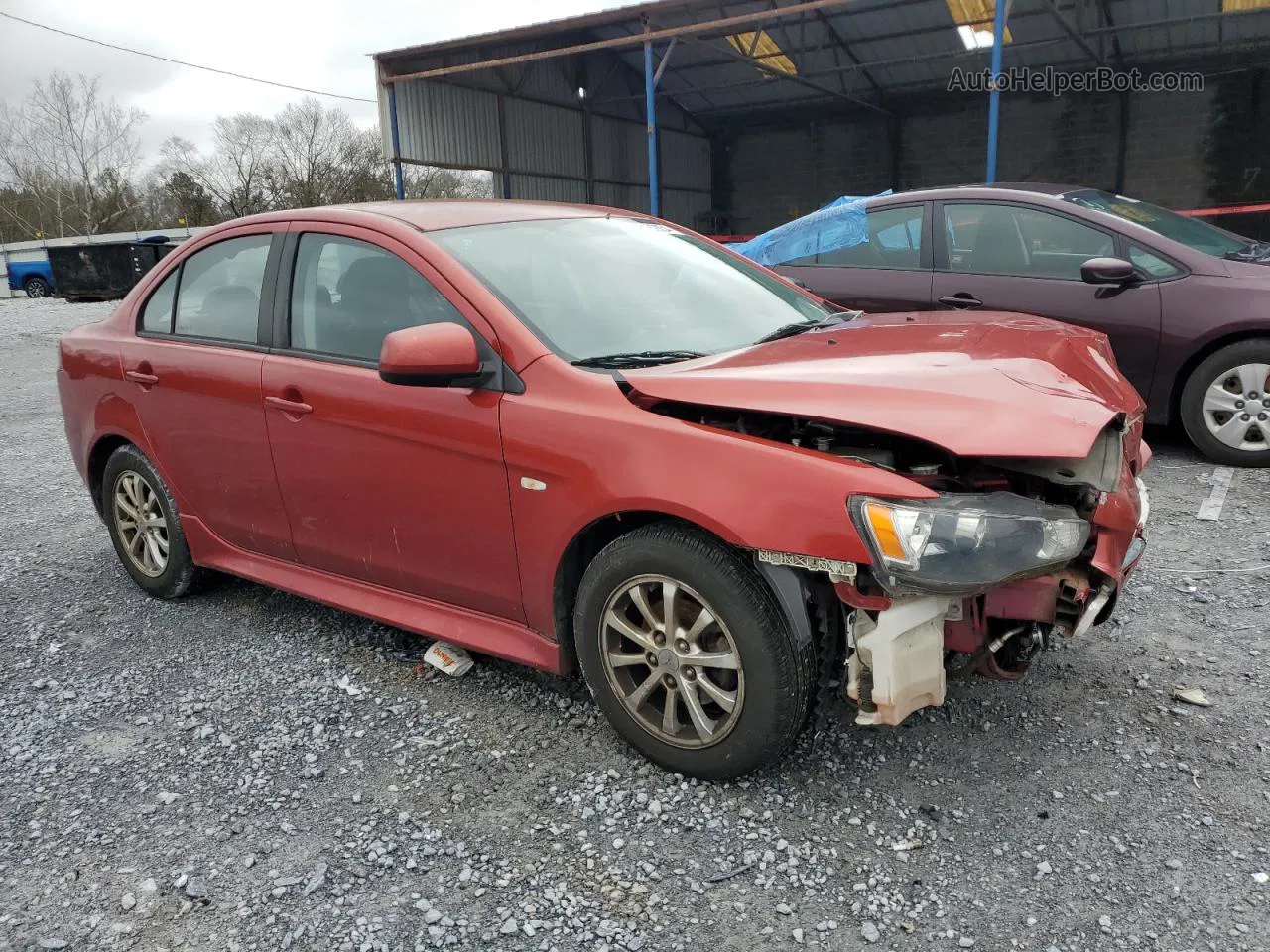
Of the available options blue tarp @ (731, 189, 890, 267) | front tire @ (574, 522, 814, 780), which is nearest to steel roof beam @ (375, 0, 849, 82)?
blue tarp @ (731, 189, 890, 267)

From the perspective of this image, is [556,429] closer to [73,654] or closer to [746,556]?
[746,556]

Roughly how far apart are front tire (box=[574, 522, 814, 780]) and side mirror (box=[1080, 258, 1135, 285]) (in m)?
3.88

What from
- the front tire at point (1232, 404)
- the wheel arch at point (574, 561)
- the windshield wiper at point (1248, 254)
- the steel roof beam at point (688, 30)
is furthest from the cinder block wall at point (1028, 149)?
the wheel arch at point (574, 561)

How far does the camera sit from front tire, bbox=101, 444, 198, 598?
3.87 m

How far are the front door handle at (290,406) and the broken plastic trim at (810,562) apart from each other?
1.66 m

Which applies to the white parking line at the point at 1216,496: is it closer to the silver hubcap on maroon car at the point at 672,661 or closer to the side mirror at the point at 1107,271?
the side mirror at the point at 1107,271

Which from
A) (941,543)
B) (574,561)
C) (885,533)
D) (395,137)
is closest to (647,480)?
(574,561)

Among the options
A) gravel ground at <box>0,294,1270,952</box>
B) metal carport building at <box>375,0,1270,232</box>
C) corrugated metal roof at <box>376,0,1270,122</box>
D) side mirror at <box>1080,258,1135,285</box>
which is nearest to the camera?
gravel ground at <box>0,294,1270,952</box>

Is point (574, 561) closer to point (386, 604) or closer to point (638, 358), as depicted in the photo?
point (638, 358)

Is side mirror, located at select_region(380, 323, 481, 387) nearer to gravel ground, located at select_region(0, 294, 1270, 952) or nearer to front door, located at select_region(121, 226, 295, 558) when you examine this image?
front door, located at select_region(121, 226, 295, 558)

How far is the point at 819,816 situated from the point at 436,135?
18162mm

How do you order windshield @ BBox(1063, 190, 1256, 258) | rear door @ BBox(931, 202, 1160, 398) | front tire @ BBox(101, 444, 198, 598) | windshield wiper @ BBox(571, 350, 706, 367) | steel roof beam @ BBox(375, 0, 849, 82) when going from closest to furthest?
windshield wiper @ BBox(571, 350, 706, 367) → front tire @ BBox(101, 444, 198, 598) → rear door @ BBox(931, 202, 1160, 398) → windshield @ BBox(1063, 190, 1256, 258) → steel roof beam @ BBox(375, 0, 849, 82)

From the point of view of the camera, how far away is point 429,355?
2525mm

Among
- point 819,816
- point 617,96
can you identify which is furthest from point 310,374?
point 617,96
